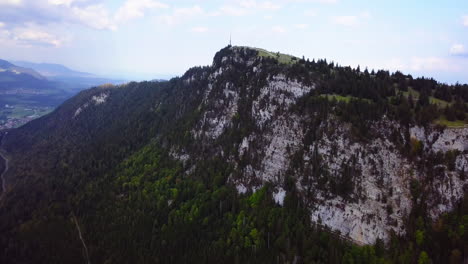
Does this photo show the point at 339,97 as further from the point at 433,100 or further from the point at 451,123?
the point at 451,123

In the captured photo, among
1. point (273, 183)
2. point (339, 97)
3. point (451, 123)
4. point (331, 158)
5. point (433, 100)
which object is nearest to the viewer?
point (451, 123)

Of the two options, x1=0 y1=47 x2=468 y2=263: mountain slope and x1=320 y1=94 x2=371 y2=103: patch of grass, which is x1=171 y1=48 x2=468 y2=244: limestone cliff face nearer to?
x1=0 y1=47 x2=468 y2=263: mountain slope

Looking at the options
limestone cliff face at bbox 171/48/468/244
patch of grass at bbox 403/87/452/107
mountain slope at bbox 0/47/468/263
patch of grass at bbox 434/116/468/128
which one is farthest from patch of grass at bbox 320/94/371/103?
patch of grass at bbox 434/116/468/128

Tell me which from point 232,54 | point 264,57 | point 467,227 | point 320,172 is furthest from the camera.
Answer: point 232,54

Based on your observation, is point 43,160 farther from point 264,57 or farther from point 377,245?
point 377,245

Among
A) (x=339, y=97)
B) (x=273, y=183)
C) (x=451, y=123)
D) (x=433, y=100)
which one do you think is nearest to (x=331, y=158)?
(x=273, y=183)

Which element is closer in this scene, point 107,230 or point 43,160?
point 107,230

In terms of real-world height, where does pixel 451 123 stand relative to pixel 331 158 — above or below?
above

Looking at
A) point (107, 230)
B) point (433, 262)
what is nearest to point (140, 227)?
point (107, 230)
